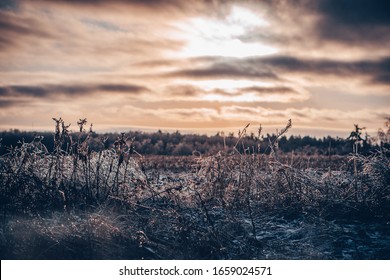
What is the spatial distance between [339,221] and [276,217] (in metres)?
0.97

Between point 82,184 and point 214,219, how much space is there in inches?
102

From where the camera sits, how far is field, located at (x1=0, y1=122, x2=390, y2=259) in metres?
5.82

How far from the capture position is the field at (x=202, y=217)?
5820 millimetres

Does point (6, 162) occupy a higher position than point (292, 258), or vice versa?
point (6, 162)

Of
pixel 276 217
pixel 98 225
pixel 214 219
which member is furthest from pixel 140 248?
pixel 276 217

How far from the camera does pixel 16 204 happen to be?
22.6 ft

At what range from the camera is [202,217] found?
6.90 metres

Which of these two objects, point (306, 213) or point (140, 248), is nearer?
point (140, 248)

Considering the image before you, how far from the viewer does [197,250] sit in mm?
5781

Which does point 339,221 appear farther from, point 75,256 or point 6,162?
point 6,162
